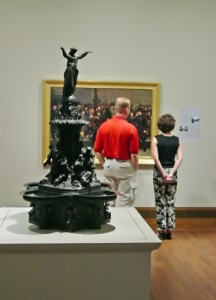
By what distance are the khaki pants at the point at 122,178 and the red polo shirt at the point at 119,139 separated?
0.09 m

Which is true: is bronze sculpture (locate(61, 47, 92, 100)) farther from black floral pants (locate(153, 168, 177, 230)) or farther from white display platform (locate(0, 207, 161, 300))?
black floral pants (locate(153, 168, 177, 230))

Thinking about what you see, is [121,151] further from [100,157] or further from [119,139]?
[100,157]

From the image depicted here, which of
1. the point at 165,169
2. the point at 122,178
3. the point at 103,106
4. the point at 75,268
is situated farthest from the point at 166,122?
the point at 75,268

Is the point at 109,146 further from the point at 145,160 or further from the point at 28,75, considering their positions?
the point at 28,75

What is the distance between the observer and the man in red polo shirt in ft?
17.5

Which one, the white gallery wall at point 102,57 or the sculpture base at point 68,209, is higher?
the white gallery wall at point 102,57

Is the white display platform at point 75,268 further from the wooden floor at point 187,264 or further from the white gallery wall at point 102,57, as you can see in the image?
the white gallery wall at point 102,57

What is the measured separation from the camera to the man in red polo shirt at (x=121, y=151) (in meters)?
5.34

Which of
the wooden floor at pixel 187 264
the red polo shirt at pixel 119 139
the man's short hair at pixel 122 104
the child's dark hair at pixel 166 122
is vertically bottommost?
the wooden floor at pixel 187 264

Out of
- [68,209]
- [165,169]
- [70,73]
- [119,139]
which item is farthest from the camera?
[165,169]

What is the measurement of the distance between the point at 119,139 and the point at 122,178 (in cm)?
49

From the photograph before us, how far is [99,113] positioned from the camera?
626 cm

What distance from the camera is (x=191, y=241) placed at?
5.67 meters

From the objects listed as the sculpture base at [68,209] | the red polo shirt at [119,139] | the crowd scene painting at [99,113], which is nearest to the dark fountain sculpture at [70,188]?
the sculpture base at [68,209]
